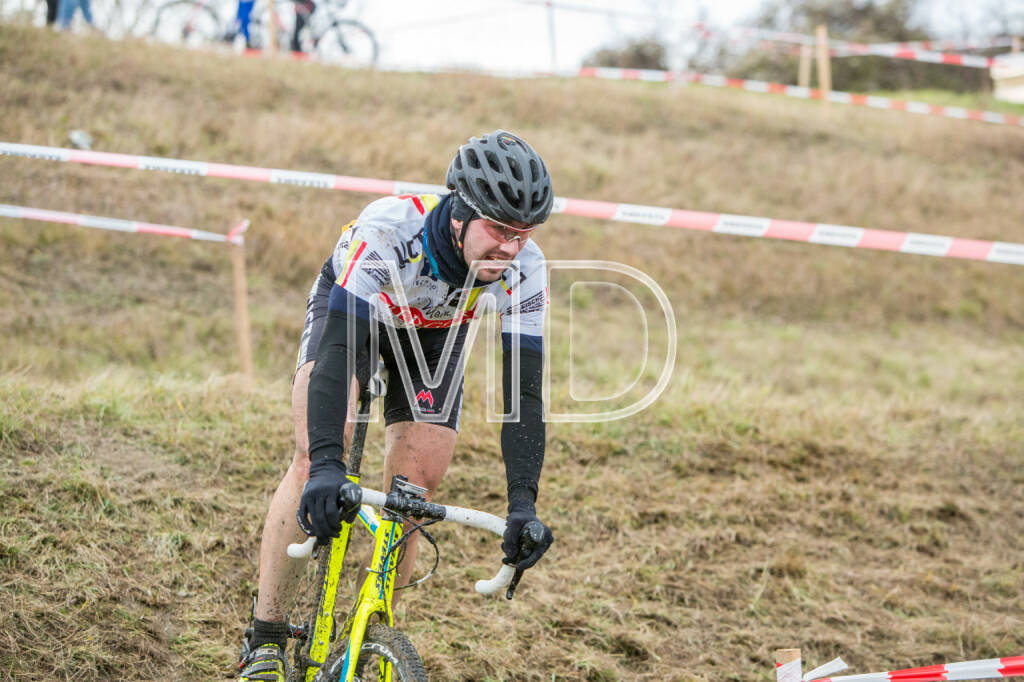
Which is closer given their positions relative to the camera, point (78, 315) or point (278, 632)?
point (278, 632)

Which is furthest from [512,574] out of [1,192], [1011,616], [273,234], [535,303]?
[1,192]

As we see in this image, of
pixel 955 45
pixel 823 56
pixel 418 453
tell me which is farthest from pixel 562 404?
pixel 955 45

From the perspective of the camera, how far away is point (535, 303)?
2896 mm

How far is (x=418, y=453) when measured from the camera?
299 cm

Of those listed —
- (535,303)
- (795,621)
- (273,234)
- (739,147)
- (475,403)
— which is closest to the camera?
(535,303)

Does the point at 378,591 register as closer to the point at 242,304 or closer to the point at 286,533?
the point at 286,533

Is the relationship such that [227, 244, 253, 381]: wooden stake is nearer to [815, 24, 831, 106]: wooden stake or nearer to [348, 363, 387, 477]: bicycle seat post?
[348, 363, 387, 477]: bicycle seat post

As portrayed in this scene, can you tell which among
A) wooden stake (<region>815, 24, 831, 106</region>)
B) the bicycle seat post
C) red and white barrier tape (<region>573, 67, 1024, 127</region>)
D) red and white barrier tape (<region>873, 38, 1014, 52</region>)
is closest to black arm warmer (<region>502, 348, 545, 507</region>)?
the bicycle seat post

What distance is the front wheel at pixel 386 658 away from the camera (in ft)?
7.68

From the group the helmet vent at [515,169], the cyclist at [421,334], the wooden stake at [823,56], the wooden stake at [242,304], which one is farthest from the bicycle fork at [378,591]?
the wooden stake at [823,56]

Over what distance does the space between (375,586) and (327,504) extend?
18.1 inches

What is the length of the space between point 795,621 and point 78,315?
265 inches

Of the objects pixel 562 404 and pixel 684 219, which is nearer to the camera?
pixel 684 219

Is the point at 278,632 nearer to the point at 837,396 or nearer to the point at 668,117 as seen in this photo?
the point at 837,396
